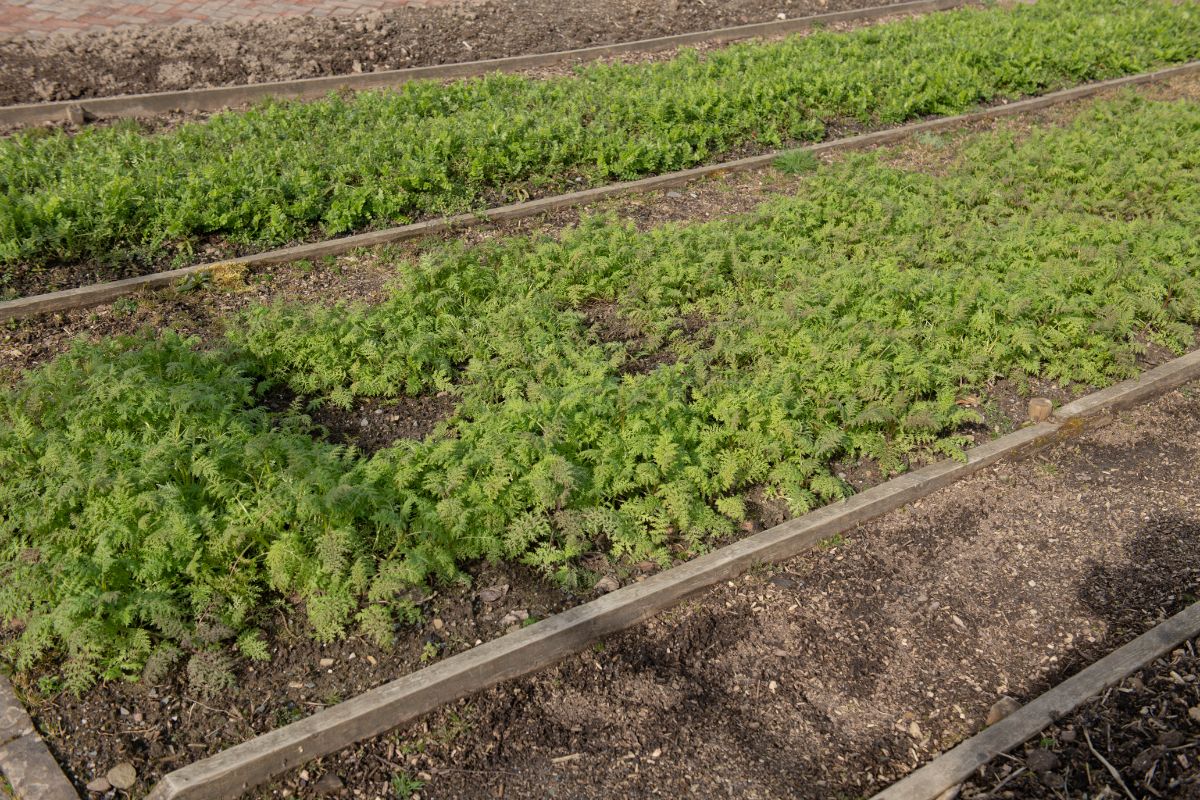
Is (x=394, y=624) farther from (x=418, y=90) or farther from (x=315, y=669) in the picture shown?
(x=418, y=90)

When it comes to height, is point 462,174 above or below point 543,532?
above

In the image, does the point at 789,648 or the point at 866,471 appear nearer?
the point at 789,648

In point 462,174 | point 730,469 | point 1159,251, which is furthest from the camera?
point 462,174

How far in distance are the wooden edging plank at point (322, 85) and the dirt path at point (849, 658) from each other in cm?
730

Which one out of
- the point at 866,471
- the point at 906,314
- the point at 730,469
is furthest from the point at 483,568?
the point at 906,314

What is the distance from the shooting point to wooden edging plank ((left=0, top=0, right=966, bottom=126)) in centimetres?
877

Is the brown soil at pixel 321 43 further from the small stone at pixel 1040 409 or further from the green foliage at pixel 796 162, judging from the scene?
the small stone at pixel 1040 409

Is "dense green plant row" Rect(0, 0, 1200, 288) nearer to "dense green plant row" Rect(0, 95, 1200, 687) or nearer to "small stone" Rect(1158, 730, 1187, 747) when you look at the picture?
"dense green plant row" Rect(0, 95, 1200, 687)

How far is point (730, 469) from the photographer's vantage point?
4902 mm

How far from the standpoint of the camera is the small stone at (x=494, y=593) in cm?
440

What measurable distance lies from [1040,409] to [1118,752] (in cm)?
246

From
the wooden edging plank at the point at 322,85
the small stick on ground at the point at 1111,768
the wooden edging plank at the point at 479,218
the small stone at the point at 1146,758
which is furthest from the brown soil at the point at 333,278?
the small stone at the point at 1146,758

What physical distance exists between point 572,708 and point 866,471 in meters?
2.27

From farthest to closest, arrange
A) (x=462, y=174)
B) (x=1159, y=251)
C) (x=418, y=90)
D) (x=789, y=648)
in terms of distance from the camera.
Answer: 1. (x=418, y=90)
2. (x=462, y=174)
3. (x=1159, y=251)
4. (x=789, y=648)
